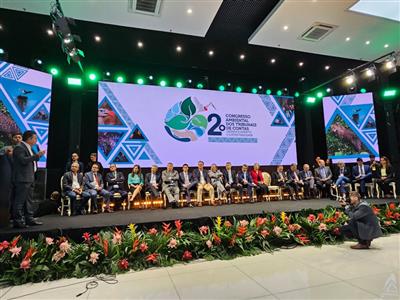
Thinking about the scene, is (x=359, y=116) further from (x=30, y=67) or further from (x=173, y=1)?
(x=30, y=67)

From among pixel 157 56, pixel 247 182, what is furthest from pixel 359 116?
pixel 157 56

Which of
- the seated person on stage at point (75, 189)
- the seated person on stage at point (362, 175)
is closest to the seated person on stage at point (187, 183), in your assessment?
the seated person on stage at point (75, 189)

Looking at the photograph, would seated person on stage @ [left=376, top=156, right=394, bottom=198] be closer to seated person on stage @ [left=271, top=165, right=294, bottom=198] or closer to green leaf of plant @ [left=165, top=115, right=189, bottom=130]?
seated person on stage @ [left=271, top=165, right=294, bottom=198]

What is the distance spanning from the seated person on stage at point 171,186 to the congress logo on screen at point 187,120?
1482 millimetres

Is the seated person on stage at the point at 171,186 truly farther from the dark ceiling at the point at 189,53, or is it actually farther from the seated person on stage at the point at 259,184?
the dark ceiling at the point at 189,53

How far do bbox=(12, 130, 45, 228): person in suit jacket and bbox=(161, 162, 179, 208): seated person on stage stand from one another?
260cm

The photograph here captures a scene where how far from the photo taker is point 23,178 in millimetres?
2984

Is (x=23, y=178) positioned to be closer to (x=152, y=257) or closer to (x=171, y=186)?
(x=152, y=257)

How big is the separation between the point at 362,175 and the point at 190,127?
16.7 ft

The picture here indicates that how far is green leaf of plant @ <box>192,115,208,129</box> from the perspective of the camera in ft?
22.7

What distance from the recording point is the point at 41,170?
512 cm

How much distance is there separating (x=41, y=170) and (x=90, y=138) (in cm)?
144

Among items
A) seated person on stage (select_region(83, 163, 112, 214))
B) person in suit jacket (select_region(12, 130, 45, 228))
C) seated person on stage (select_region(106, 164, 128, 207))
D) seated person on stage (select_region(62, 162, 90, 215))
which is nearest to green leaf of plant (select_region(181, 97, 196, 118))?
seated person on stage (select_region(106, 164, 128, 207))

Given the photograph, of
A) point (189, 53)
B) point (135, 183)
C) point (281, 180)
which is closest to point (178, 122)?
point (189, 53)
